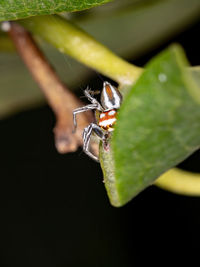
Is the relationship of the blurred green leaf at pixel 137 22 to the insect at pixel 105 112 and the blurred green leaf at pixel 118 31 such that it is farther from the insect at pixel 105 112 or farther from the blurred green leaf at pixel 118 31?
the insect at pixel 105 112

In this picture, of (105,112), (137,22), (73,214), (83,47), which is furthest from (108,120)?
(73,214)

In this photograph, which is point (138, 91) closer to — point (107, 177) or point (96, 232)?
point (107, 177)

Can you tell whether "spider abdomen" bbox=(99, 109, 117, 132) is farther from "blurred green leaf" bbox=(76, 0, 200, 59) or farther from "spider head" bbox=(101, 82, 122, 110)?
"blurred green leaf" bbox=(76, 0, 200, 59)

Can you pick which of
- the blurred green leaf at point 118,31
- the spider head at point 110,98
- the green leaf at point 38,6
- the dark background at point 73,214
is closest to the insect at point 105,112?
the spider head at point 110,98

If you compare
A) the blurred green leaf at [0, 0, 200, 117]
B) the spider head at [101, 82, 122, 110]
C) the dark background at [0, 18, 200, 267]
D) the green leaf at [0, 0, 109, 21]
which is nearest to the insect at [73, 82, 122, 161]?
the spider head at [101, 82, 122, 110]

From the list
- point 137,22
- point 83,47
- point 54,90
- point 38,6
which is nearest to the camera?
point 38,6

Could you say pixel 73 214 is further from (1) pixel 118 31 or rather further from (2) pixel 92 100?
(2) pixel 92 100
